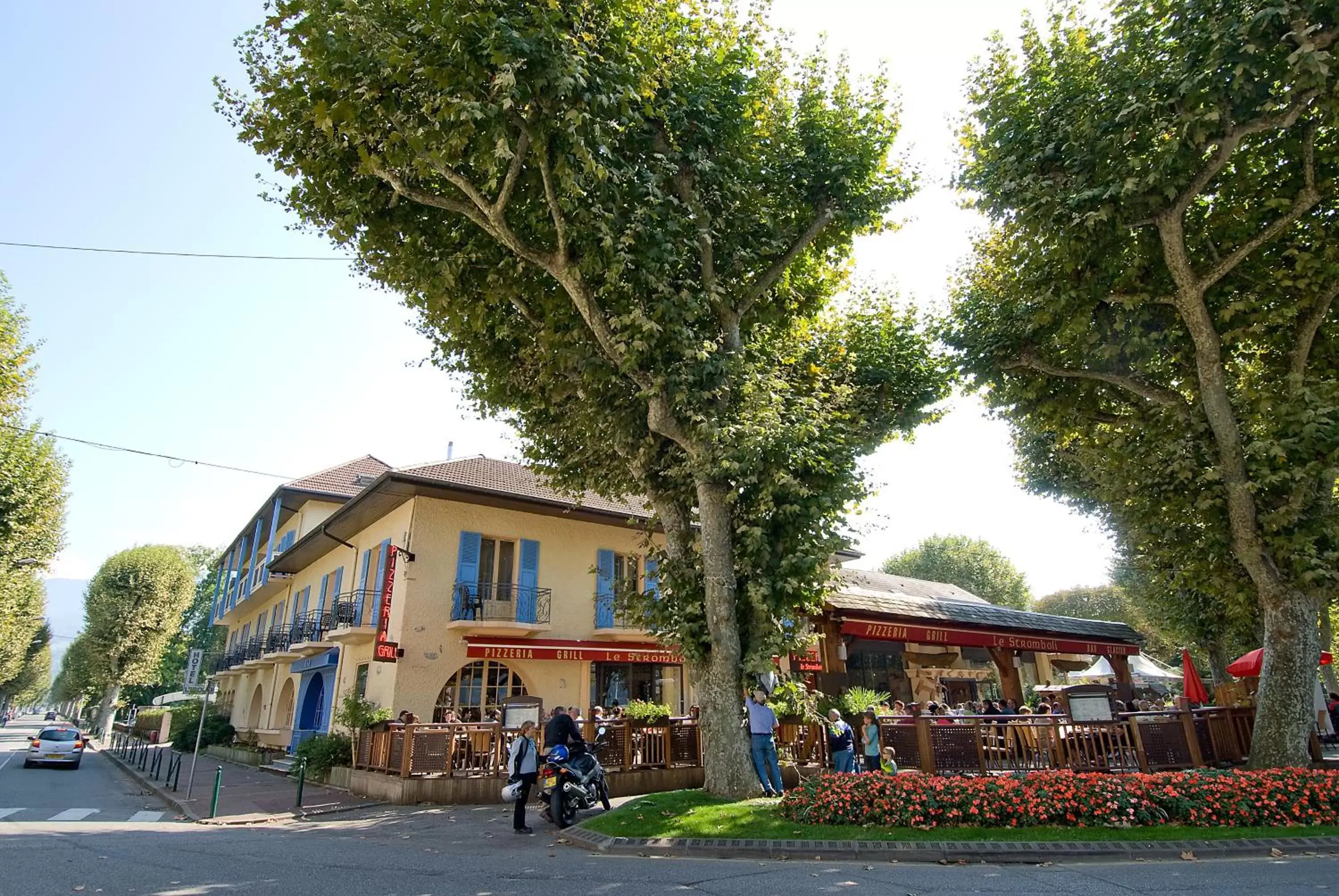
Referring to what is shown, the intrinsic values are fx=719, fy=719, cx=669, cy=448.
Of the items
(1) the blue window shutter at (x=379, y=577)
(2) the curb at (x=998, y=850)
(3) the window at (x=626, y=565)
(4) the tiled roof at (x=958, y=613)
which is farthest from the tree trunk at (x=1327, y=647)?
(1) the blue window shutter at (x=379, y=577)

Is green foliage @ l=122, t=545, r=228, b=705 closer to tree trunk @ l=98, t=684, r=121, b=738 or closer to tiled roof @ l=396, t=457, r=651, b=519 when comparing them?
tree trunk @ l=98, t=684, r=121, b=738

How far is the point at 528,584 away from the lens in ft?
60.0

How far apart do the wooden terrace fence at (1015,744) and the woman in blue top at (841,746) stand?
1.85 feet

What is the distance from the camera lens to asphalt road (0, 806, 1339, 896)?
6059 millimetres

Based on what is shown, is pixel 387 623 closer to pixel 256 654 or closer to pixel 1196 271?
pixel 256 654

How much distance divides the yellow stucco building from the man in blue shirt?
3.98m

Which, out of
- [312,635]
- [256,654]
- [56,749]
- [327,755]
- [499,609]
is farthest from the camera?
[256,654]

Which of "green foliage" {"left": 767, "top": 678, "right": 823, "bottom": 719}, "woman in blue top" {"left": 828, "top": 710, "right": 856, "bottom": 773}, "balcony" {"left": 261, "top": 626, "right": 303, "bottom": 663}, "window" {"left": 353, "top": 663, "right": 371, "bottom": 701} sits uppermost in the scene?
"balcony" {"left": 261, "top": 626, "right": 303, "bottom": 663}

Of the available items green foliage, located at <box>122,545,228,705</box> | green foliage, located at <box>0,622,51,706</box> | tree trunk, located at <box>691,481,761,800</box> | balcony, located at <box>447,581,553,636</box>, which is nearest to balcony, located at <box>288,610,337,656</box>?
balcony, located at <box>447,581,553,636</box>

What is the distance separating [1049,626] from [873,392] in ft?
32.2

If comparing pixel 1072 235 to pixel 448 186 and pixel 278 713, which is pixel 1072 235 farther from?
pixel 278 713

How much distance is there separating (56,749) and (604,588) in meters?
19.4

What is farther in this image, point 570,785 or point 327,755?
point 327,755

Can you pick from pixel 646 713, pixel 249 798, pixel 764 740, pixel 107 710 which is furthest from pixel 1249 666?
pixel 107 710
